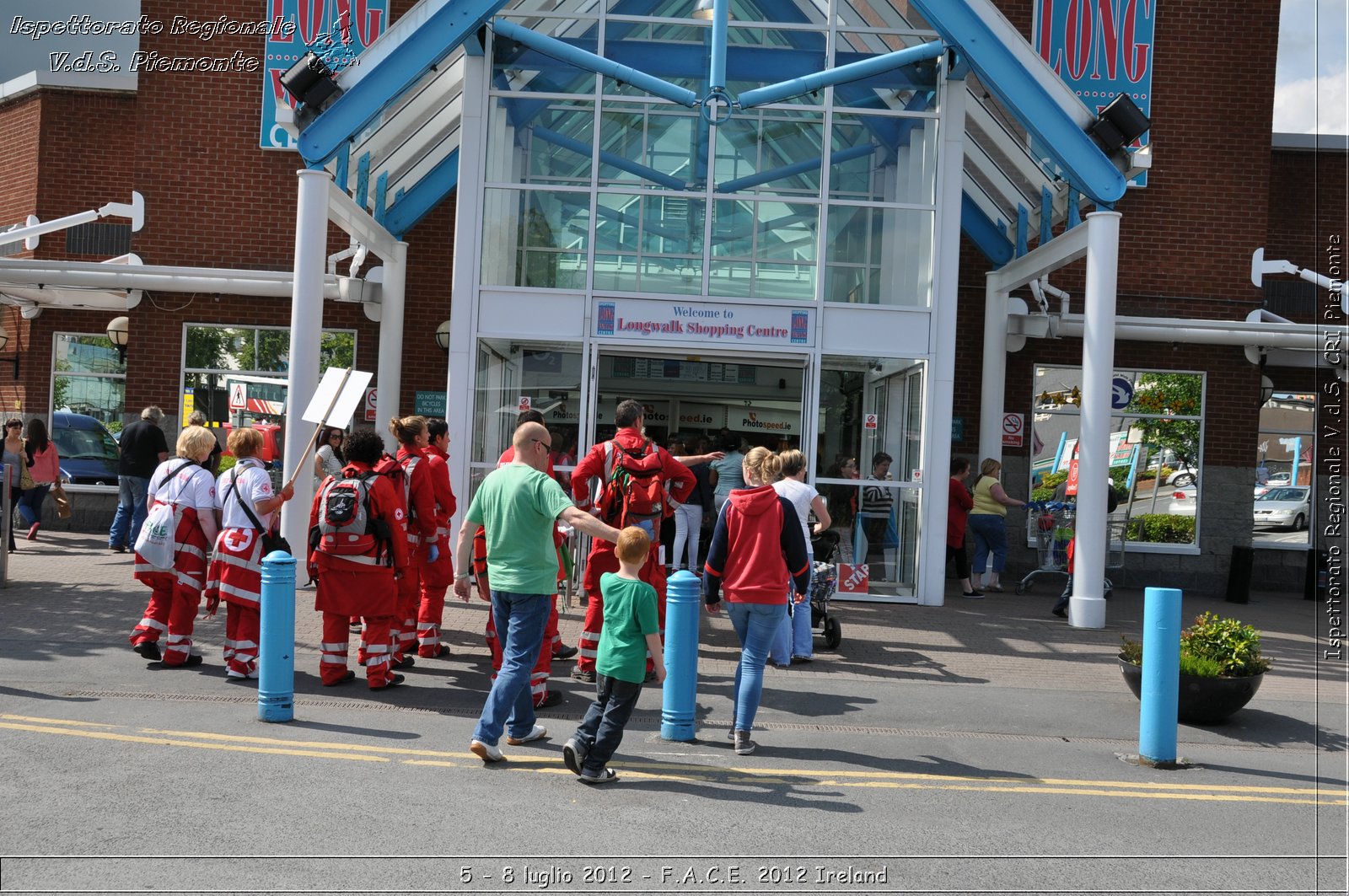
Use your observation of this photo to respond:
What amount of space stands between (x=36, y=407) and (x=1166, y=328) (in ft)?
55.7

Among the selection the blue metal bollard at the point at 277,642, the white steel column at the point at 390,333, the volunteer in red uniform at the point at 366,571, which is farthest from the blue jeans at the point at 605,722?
the white steel column at the point at 390,333

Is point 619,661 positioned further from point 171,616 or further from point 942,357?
point 942,357

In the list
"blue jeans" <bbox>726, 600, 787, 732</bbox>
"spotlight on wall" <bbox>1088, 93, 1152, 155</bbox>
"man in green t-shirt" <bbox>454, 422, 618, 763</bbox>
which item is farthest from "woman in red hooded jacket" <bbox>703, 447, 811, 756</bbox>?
"spotlight on wall" <bbox>1088, 93, 1152, 155</bbox>

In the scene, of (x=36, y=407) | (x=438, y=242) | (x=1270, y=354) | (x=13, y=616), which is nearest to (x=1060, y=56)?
(x=1270, y=354)

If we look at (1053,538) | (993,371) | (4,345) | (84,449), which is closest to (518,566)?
(1053,538)

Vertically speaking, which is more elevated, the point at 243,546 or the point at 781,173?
the point at 781,173

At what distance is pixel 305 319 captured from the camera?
12.0 meters

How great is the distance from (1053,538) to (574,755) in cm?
1058

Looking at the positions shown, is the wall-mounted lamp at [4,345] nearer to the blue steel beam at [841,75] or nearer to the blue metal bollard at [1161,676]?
the blue steel beam at [841,75]

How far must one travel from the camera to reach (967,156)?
15.4m

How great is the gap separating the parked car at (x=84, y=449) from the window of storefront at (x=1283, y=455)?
17900 mm

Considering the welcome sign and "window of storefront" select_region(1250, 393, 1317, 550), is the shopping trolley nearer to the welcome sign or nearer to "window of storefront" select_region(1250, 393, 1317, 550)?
"window of storefront" select_region(1250, 393, 1317, 550)

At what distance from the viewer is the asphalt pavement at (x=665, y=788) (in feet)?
16.3

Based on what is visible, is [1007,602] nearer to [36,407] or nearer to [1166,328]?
[1166,328]
